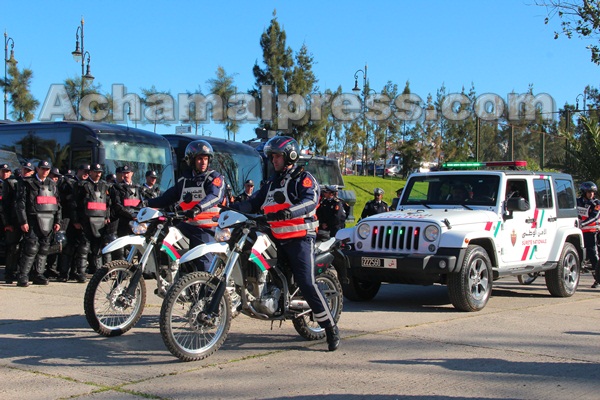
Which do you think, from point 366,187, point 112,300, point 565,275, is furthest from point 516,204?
point 366,187

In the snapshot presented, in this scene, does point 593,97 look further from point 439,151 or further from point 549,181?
point 549,181

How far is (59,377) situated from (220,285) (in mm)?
1461

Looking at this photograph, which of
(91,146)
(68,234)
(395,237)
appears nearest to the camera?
(395,237)

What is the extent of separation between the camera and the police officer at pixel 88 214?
12.0 m

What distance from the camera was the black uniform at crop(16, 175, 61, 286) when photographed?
11.3m

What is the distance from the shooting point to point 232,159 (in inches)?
819

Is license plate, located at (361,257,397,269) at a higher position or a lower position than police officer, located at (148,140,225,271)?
lower

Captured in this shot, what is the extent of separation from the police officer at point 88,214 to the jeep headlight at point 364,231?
458 centimetres

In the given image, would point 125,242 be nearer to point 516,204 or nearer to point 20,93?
point 516,204

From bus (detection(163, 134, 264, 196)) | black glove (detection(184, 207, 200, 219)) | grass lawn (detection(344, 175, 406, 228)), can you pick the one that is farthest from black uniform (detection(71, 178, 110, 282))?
grass lawn (detection(344, 175, 406, 228))

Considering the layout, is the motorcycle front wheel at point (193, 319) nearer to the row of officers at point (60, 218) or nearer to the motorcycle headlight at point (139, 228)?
the motorcycle headlight at point (139, 228)

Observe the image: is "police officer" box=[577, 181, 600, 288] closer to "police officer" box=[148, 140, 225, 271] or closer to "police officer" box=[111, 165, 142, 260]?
"police officer" box=[111, 165, 142, 260]

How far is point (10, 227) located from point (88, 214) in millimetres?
1199

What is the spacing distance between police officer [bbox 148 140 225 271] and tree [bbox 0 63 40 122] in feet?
93.7
